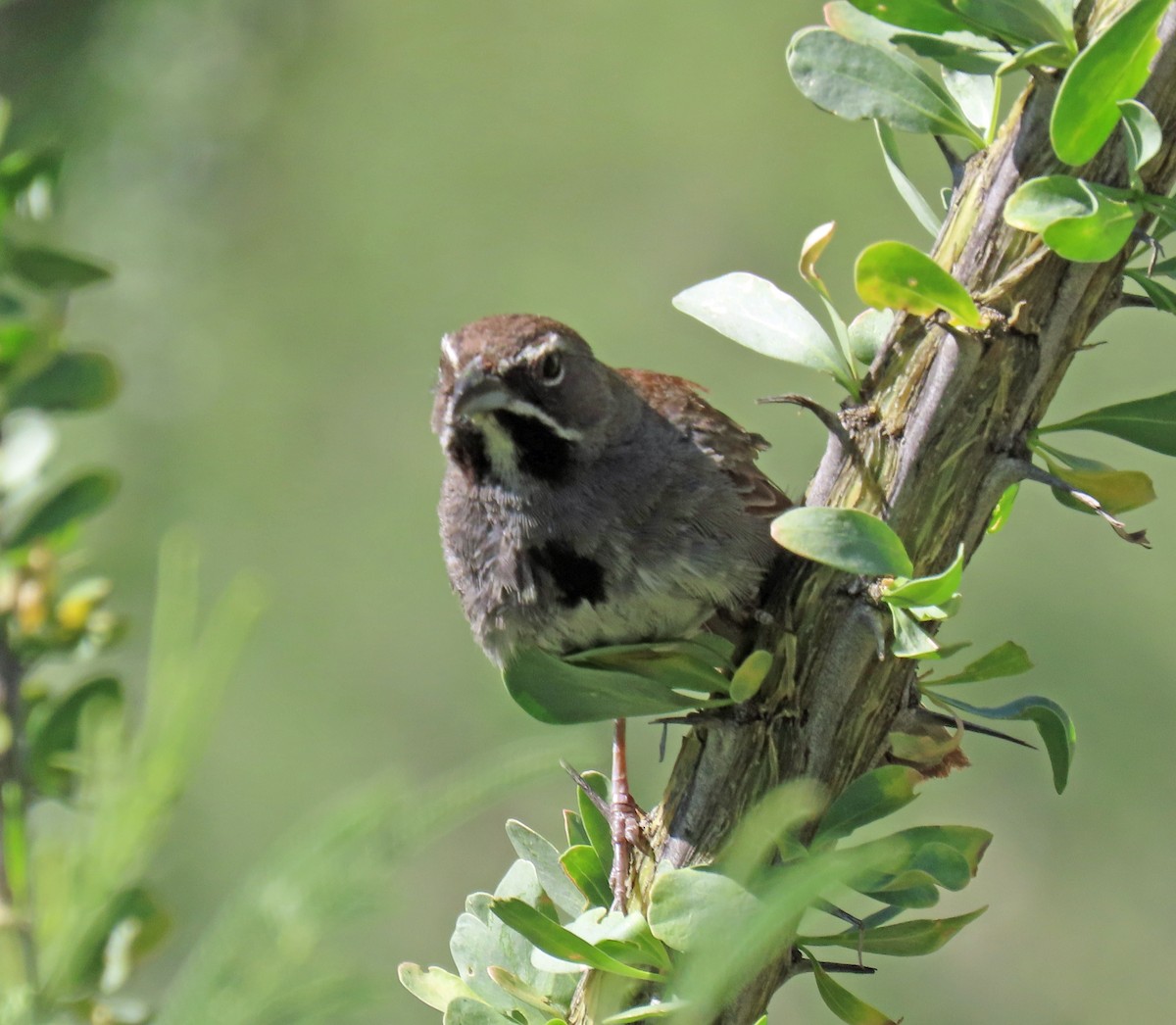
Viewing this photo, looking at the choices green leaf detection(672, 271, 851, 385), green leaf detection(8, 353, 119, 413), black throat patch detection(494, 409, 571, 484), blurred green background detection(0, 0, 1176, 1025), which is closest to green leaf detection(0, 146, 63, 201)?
green leaf detection(8, 353, 119, 413)

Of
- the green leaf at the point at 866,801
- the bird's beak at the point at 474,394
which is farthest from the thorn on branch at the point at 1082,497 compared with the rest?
the bird's beak at the point at 474,394

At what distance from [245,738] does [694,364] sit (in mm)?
2430

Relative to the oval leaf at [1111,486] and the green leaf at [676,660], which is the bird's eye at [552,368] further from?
the oval leaf at [1111,486]

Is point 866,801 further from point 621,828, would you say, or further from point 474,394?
point 474,394

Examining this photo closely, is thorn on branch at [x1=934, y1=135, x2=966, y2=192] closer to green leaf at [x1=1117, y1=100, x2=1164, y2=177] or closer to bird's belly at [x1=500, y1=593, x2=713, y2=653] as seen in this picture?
green leaf at [x1=1117, y1=100, x2=1164, y2=177]

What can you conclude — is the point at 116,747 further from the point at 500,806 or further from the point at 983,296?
the point at 500,806

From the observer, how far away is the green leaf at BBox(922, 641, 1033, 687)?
4.99ft

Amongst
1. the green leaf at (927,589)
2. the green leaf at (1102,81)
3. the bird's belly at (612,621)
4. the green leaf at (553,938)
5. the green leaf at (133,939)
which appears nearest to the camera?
the green leaf at (1102,81)

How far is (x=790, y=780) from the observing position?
1539 mm

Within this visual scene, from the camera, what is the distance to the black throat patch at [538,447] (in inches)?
97.0

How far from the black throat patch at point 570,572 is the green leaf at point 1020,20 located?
1137mm

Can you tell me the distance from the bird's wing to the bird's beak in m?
0.38

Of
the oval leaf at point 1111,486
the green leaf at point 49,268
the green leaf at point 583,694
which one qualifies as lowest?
the green leaf at point 583,694

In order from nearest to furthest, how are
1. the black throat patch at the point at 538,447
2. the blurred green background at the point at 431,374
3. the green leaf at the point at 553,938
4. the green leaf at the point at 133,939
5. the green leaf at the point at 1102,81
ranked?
the green leaf at the point at 1102,81 → the green leaf at the point at 553,938 → the green leaf at the point at 133,939 → the black throat patch at the point at 538,447 → the blurred green background at the point at 431,374
